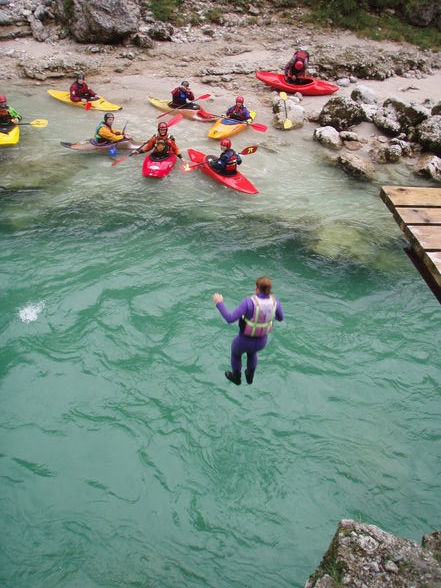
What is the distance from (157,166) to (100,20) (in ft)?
27.9

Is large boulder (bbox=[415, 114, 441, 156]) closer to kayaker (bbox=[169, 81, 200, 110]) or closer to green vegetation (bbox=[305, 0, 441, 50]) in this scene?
kayaker (bbox=[169, 81, 200, 110])

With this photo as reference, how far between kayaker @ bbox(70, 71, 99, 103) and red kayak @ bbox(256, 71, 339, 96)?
214 inches

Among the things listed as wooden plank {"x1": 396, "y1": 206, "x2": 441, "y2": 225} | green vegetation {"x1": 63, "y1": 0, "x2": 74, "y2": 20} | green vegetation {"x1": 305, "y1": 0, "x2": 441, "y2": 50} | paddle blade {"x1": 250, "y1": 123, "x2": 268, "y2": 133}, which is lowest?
paddle blade {"x1": 250, "y1": 123, "x2": 268, "y2": 133}

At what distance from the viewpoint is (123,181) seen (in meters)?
10.2

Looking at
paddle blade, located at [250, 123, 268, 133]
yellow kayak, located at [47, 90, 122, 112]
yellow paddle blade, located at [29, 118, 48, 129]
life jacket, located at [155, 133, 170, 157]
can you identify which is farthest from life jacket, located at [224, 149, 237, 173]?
yellow paddle blade, located at [29, 118, 48, 129]

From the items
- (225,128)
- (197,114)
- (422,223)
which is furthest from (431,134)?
(422,223)

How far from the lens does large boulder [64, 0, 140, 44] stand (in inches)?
591

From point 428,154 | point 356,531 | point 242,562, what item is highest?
point 428,154

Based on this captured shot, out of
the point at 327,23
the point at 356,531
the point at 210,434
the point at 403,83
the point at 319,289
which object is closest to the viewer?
the point at 356,531

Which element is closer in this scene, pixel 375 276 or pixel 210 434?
pixel 210 434

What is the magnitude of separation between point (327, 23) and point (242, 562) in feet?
60.6

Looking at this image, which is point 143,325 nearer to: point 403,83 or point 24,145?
point 24,145

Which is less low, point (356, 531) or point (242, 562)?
point (356, 531)

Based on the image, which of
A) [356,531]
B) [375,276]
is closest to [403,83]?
[375,276]
